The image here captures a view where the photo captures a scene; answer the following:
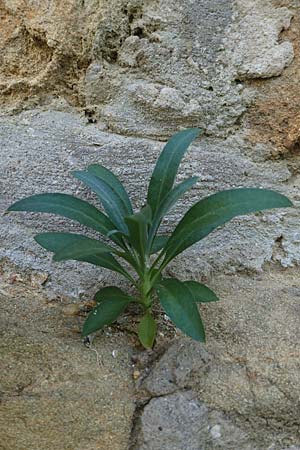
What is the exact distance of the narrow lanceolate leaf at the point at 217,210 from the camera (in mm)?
922

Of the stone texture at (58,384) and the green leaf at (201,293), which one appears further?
the green leaf at (201,293)

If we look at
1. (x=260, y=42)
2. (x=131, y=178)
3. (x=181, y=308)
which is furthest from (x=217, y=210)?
(x=260, y=42)

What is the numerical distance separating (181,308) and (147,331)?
0.39 ft

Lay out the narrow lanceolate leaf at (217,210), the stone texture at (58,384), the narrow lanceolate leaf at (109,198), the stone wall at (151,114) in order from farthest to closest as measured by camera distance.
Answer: the stone wall at (151,114) < the narrow lanceolate leaf at (109,198) < the narrow lanceolate leaf at (217,210) < the stone texture at (58,384)

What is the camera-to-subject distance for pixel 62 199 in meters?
1.03

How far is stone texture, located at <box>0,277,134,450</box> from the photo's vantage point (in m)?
0.82

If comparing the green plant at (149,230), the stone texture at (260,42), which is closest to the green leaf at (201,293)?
the green plant at (149,230)

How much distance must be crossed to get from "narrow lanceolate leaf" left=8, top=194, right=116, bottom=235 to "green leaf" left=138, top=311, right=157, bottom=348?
0.18 metres

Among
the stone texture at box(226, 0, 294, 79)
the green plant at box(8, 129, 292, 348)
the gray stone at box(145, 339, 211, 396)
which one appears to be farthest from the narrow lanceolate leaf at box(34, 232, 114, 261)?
the stone texture at box(226, 0, 294, 79)

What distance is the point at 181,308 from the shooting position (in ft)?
2.93

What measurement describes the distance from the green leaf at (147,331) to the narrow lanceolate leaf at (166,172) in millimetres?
208

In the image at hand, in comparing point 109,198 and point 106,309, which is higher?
point 109,198

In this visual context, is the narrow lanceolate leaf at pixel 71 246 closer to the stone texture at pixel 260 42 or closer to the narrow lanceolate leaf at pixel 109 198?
the narrow lanceolate leaf at pixel 109 198

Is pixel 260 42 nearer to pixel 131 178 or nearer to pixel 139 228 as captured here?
pixel 131 178
